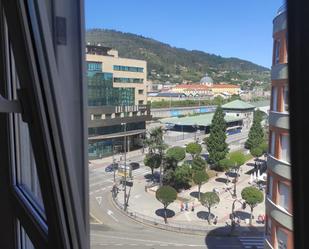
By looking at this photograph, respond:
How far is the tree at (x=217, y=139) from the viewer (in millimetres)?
728

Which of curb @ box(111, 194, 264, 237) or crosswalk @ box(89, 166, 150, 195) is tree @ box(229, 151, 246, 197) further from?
crosswalk @ box(89, 166, 150, 195)

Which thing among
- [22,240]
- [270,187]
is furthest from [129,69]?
[22,240]

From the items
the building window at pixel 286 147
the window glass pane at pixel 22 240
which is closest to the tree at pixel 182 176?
the building window at pixel 286 147

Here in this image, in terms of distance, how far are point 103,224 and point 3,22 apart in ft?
3.48

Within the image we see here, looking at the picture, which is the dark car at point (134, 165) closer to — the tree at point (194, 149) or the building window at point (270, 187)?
the tree at point (194, 149)

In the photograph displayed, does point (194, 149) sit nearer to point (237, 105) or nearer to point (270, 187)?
point (237, 105)

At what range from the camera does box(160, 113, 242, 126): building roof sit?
2.34ft

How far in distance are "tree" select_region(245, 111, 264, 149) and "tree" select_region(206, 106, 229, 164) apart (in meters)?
0.09

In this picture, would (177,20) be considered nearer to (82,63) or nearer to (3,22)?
(82,63)

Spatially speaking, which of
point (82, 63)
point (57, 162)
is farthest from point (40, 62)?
point (57, 162)

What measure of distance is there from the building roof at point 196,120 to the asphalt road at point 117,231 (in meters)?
0.13

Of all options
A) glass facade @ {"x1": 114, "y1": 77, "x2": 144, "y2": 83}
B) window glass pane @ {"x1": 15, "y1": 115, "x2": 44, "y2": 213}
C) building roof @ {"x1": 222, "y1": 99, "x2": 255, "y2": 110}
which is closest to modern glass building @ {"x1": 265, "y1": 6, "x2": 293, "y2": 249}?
building roof @ {"x1": 222, "y1": 99, "x2": 255, "y2": 110}

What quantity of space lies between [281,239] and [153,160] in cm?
70

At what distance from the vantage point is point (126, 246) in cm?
84
